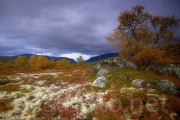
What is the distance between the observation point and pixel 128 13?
3041 cm

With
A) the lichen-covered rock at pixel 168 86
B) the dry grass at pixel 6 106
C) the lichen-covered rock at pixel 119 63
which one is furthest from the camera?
the lichen-covered rock at pixel 119 63

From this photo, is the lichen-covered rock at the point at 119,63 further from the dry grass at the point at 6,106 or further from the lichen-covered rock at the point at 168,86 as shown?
the dry grass at the point at 6,106

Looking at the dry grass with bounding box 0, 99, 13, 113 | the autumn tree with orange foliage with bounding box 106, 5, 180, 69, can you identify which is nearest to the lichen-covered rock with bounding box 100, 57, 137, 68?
the autumn tree with orange foliage with bounding box 106, 5, 180, 69

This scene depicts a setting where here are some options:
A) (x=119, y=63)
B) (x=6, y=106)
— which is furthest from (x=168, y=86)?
(x=6, y=106)

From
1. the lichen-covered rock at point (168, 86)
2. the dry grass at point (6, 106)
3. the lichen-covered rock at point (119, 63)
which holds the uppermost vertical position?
the lichen-covered rock at point (119, 63)

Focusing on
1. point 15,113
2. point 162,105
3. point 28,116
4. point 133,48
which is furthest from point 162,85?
point 15,113

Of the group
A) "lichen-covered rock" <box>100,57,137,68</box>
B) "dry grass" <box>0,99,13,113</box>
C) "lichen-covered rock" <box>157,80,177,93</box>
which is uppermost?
"lichen-covered rock" <box>100,57,137,68</box>

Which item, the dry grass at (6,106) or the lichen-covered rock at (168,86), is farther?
the lichen-covered rock at (168,86)

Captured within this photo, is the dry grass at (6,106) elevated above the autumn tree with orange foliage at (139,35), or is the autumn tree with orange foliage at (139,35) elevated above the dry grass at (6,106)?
the autumn tree with orange foliage at (139,35)

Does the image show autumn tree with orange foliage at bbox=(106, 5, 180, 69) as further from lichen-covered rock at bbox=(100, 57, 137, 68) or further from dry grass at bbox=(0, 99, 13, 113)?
dry grass at bbox=(0, 99, 13, 113)

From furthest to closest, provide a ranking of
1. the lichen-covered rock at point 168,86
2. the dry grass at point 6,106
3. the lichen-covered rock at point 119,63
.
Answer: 1. the lichen-covered rock at point 119,63
2. the lichen-covered rock at point 168,86
3. the dry grass at point 6,106

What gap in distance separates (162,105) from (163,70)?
1667 centimetres

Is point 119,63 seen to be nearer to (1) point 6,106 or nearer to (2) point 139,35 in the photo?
(2) point 139,35

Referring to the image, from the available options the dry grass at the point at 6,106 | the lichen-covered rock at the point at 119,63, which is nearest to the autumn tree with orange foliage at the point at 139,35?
the lichen-covered rock at the point at 119,63
